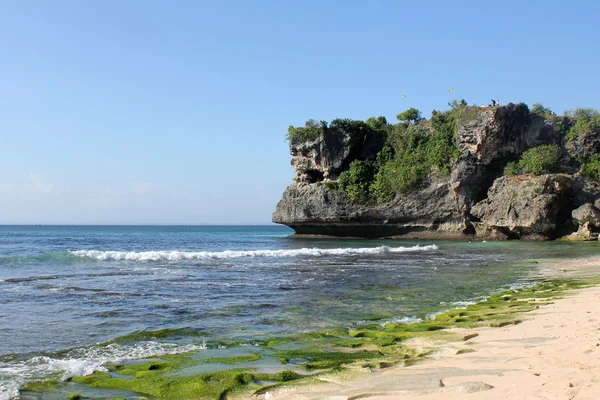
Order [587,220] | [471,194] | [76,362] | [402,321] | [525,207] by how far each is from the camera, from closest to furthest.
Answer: [76,362], [402,321], [587,220], [525,207], [471,194]

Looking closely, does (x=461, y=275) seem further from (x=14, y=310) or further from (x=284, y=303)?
(x=14, y=310)

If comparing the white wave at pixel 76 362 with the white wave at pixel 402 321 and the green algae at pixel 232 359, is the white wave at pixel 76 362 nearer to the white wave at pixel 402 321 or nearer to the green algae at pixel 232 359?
the green algae at pixel 232 359

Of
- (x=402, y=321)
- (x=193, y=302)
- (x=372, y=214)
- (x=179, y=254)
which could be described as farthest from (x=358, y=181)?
(x=402, y=321)

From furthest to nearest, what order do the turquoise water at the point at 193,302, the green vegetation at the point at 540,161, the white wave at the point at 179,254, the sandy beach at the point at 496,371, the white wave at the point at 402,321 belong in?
1. the green vegetation at the point at 540,161
2. the white wave at the point at 179,254
3. the white wave at the point at 402,321
4. the turquoise water at the point at 193,302
5. the sandy beach at the point at 496,371

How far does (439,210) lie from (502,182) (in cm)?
589

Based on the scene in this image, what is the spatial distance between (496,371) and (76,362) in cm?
541

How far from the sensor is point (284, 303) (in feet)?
38.3

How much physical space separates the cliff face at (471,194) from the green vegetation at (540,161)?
1051mm

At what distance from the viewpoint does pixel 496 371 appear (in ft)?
17.1

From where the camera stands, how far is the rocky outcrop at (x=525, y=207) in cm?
3775

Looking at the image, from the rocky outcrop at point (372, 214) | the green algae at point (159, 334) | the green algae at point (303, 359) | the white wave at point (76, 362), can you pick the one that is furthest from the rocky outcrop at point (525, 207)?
the white wave at point (76, 362)

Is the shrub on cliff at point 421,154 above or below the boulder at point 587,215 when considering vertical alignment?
above

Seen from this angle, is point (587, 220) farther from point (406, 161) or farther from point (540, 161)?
point (406, 161)

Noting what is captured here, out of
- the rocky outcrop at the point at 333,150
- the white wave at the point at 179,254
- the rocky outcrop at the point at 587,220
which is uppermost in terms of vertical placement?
the rocky outcrop at the point at 333,150
